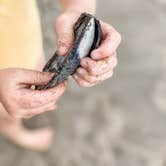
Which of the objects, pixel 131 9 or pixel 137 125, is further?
pixel 131 9

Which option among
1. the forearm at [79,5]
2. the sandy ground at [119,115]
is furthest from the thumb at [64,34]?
the sandy ground at [119,115]

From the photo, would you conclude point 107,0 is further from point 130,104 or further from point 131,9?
point 130,104

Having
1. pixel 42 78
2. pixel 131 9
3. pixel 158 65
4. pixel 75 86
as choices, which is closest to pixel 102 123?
pixel 75 86

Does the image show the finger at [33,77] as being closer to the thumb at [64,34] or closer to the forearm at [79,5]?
the thumb at [64,34]

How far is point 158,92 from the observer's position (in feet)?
5.57

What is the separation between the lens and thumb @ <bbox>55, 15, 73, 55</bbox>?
3.17ft

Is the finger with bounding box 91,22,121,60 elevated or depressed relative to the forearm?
elevated

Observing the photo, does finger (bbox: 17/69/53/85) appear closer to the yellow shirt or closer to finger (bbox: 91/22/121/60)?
finger (bbox: 91/22/121/60)

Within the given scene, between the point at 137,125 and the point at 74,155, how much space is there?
23 centimetres

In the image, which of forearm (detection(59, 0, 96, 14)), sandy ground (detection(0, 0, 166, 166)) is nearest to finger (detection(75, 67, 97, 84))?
forearm (detection(59, 0, 96, 14))

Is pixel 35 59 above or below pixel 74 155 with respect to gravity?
above

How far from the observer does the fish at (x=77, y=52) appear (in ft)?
3.07

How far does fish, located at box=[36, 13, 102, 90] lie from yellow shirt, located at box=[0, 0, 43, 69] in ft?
0.81

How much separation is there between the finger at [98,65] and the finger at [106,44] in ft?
0.04
